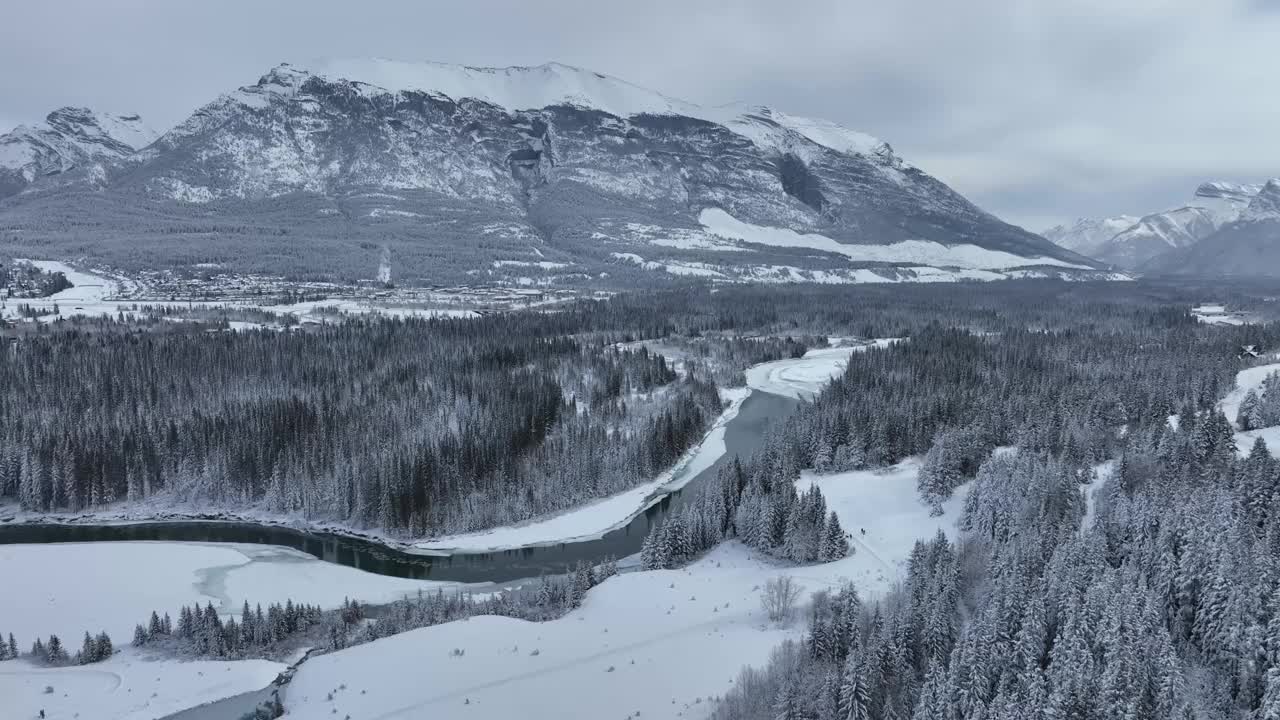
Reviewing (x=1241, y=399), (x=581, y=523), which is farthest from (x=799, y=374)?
(x=581, y=523)

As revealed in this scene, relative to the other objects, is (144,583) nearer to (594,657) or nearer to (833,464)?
(594,657)

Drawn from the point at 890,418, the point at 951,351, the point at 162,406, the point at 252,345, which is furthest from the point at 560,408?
the point at 951,351

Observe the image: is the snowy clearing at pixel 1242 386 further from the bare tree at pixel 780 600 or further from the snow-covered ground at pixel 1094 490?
the bare tree at pixel 780 600

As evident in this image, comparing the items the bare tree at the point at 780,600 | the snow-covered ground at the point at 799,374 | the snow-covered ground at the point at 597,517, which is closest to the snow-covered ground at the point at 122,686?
the snow-covered ground at the point at 597,517

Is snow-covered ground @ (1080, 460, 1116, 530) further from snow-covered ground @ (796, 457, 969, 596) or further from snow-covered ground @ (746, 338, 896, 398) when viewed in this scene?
snow-covered ground @ (746, 338, 896, 398)

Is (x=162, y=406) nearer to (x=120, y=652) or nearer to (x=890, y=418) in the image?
(x=120, y=652)
